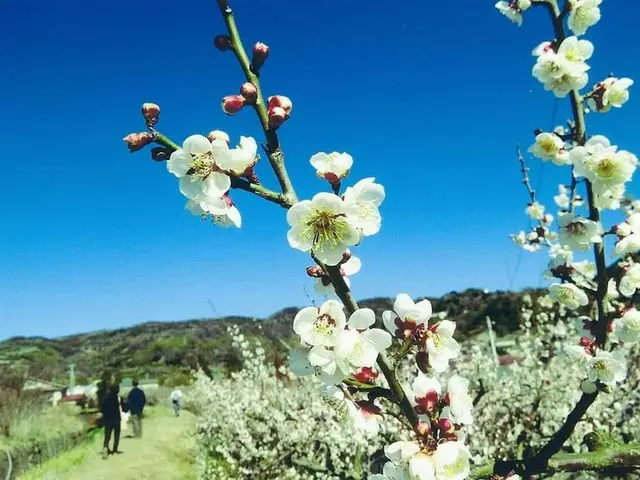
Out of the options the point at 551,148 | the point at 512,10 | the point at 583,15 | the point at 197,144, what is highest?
the point at 512,10

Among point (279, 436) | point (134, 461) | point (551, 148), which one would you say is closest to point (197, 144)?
point (551, 148)

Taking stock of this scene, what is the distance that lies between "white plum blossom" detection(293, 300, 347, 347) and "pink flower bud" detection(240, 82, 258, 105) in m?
0.52

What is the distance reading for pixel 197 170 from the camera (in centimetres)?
148

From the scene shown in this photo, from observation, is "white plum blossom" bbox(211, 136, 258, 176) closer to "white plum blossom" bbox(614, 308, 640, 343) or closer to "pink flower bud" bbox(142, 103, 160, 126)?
"pink flower bud" bbox(142, 103, 160, 126)

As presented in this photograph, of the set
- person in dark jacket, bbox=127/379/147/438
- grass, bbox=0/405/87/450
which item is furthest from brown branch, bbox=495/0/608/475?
person in dark jacket, bbox=127/379/147/438

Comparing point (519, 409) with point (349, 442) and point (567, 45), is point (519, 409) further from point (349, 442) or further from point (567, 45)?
point (567, 45)

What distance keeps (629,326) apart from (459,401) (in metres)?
1.23

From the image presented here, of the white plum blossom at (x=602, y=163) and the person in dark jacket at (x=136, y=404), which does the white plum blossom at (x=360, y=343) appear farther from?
the person in dark jacket at (x=136, y=404)

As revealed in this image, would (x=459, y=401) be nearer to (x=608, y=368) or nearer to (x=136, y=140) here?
(x=136, y=140)

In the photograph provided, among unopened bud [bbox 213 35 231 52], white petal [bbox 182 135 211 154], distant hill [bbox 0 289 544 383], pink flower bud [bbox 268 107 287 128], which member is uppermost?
distant hill [bbox 0 289 544 383]

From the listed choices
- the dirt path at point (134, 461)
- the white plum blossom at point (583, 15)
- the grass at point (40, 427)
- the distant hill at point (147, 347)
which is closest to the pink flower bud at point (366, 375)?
the white plum blossom at point (583, 15)

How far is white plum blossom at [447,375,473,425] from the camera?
5.09 ft

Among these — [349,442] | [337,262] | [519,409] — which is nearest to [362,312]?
[337,262]

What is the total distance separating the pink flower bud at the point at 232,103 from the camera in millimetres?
1422
